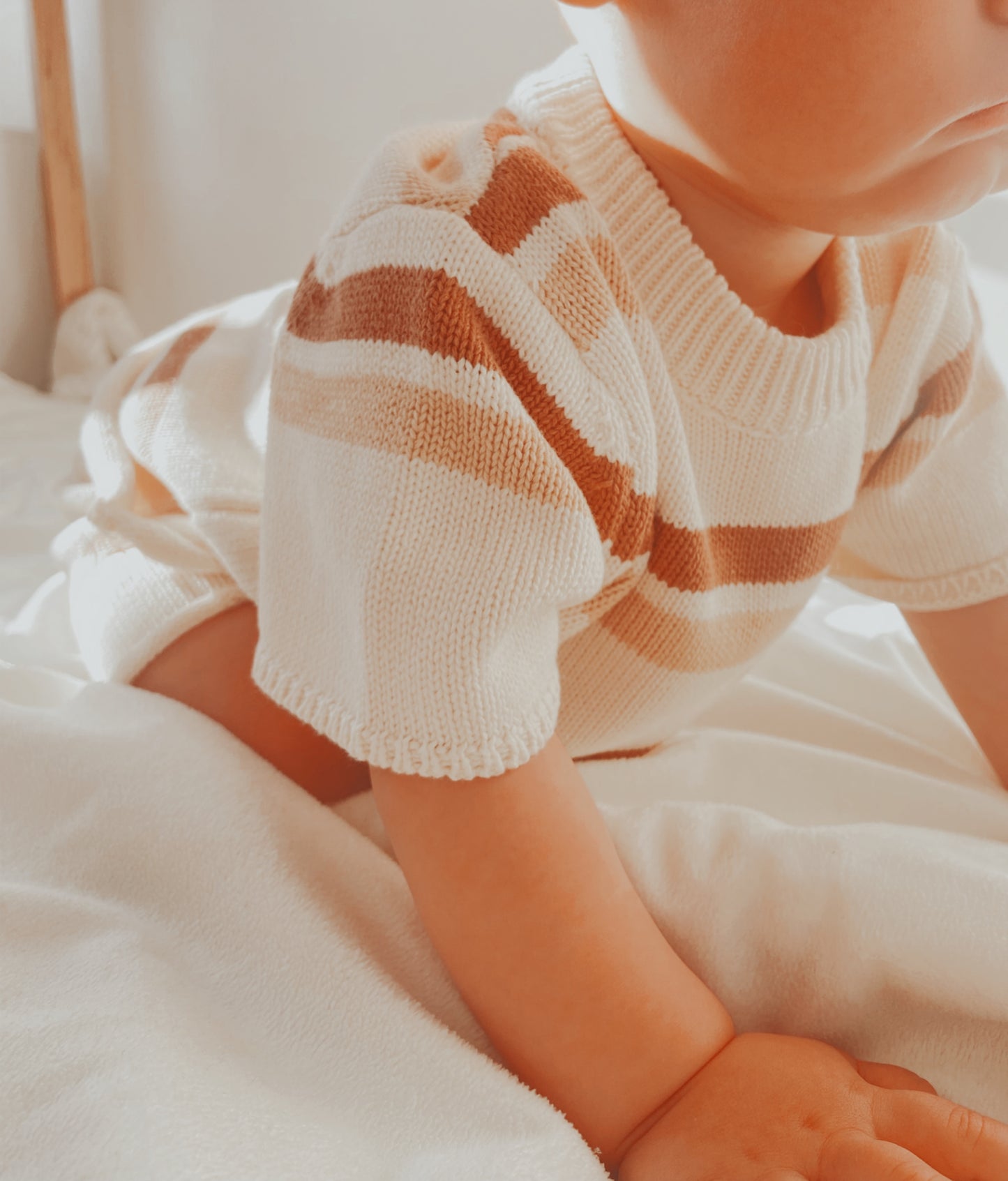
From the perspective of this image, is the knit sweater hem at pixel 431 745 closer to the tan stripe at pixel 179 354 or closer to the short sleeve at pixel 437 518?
the short sleeve at pixel 437 518

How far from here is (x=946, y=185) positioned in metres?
0.41

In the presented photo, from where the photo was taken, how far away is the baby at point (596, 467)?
0.38 meters

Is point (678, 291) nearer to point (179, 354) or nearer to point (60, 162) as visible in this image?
point (179, 354)

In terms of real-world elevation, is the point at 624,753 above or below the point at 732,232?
below

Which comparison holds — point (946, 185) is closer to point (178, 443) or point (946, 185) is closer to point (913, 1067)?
point (913, 1067)

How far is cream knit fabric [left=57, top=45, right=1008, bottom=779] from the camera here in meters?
0.39

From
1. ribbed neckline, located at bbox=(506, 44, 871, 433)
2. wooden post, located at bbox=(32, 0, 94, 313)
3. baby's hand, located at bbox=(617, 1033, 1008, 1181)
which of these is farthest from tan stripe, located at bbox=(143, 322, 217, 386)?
wooden post, located at bbox=(32, 0, 94, 313)

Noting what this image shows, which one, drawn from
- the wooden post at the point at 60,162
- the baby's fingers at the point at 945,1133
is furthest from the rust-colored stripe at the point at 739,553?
the wooden post at the point at 60,162

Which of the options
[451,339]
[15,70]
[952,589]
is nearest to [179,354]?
[451,339]

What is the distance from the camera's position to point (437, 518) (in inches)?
15.4

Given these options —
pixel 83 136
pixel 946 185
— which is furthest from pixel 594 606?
pixel 83 136

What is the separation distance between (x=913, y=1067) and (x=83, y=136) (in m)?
1.69

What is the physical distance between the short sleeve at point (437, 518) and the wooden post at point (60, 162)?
1293 mm

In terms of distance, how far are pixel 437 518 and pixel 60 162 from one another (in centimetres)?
138
